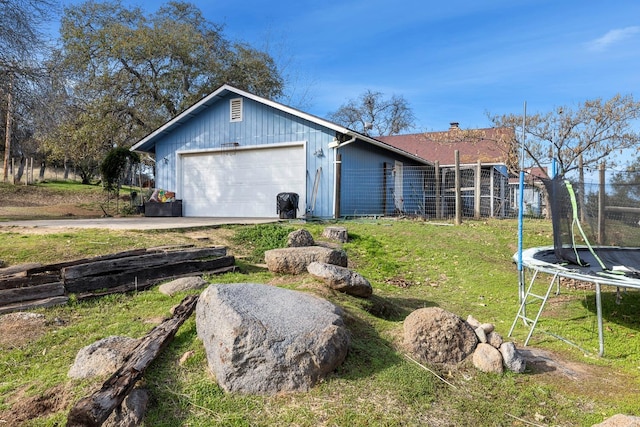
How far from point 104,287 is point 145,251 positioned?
3.76ft

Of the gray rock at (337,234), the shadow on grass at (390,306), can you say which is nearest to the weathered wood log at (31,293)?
the shadow on grass at (390,306)

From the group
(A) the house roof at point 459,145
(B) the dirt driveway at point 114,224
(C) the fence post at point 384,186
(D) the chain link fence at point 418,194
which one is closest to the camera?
(B) the dirt driveway at point 114,224

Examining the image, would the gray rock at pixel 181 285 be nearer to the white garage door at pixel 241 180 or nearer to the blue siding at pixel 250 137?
the blue siding at pixel 250 137

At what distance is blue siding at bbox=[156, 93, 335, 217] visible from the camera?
13.3 m

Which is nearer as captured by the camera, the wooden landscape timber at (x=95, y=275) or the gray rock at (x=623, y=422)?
the gray rock at (x=623, y=422)

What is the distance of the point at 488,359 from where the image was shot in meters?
3.71

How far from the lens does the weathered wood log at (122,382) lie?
247 centimetres

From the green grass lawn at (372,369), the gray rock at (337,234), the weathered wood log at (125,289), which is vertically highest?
the gray rock at (337,234)

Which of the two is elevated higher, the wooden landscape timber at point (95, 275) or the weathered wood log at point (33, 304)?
the wooden landscape timber at point (95, 275)

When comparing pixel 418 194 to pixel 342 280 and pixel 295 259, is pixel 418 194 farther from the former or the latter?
pixel 342 280

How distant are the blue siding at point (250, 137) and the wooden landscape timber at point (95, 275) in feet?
23.6

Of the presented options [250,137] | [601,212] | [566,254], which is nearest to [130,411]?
[566,254]

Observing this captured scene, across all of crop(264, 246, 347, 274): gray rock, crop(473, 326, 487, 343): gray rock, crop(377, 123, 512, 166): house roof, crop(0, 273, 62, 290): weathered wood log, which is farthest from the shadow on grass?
crop(377, 123, 512, 166): house roof

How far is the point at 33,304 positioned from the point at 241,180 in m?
10.5
